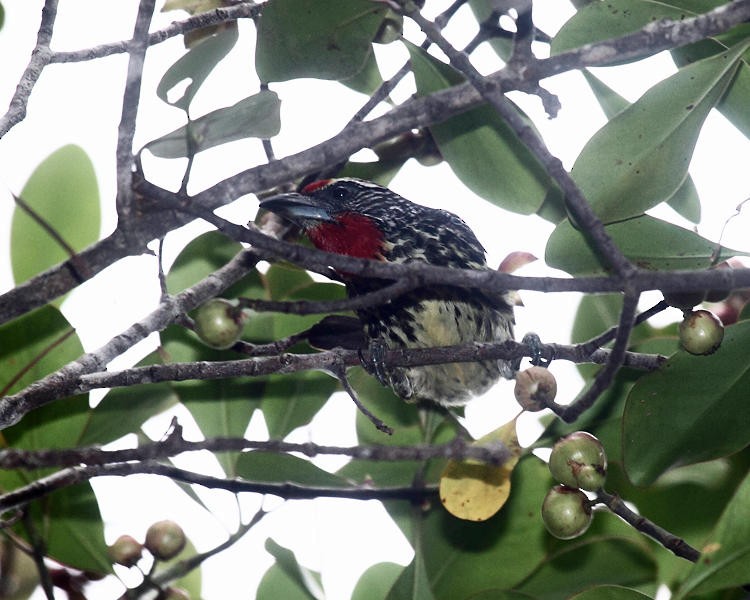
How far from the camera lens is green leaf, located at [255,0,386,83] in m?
2.16

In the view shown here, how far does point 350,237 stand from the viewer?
10.8 ft

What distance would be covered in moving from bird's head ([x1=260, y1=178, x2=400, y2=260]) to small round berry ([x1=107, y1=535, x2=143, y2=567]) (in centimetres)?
107

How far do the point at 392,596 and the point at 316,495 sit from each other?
323 millimetres

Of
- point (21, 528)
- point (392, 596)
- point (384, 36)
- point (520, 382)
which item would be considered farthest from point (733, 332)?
point (21, 528)

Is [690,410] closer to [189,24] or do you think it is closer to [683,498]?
[683,498]

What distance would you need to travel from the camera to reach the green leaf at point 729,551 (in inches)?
66.0

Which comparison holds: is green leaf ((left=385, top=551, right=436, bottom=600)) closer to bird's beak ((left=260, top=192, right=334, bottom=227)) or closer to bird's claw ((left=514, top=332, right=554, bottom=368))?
bird's claw ((left=514, top=332, right=554, bottom=368))

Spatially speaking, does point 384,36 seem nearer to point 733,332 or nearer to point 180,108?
point 180,108

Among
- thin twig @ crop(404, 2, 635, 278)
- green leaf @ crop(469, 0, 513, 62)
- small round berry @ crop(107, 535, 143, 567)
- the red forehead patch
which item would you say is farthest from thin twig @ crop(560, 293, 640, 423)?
the red forehead patch

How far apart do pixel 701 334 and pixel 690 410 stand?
0.74 feet

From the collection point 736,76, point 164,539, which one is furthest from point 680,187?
point 164,539

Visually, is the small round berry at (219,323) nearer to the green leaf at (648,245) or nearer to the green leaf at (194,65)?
the green leaf at (194,65)

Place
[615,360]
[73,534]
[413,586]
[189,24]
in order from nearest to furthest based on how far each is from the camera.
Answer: [615,360] → [413,586] → [73,534] → [189,24]

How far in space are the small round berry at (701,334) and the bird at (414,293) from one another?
97 centimetres
